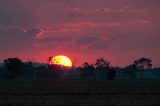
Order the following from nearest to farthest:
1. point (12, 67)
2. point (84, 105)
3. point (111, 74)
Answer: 1. point (84, 105)
2. point (111, 74)
3. point (12, 67)

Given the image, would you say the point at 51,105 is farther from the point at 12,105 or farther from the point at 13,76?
the point at 13,76

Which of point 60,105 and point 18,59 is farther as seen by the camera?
point 18,59

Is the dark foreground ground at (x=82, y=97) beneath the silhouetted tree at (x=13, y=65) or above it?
beneath

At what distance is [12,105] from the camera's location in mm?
31453

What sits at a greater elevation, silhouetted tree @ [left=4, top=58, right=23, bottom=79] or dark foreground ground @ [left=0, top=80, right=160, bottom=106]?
silhouetted tree @ [left=4, top=58, right=23, bottom=79]

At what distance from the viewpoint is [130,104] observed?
31.8m

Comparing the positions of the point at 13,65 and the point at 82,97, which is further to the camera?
the point at 13,65

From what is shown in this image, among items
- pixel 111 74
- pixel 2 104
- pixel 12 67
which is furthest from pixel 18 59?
pixel 2 104

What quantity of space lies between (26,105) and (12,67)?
135449 mm

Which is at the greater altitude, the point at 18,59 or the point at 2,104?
the point at 18,59

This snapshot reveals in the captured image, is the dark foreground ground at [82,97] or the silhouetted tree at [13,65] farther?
the silhouetted tree at [13,65]

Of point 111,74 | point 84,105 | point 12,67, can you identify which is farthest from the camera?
point 12,67

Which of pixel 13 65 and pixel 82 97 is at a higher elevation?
pixel 13 65

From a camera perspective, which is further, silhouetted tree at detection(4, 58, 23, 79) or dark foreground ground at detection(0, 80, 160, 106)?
silhouetted tree at detection(4, 58, 23, 79)
